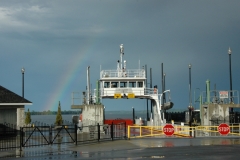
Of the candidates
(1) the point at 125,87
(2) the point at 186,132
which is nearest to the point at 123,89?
(1) the point at 125,87

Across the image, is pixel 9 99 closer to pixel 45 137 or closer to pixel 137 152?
pixel 45 137

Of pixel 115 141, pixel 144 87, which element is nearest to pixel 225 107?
pixel 144 87

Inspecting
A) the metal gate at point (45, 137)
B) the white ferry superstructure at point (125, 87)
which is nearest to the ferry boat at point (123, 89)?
the white ferry superstructure at point (125, 87)

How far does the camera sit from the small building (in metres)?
31.6

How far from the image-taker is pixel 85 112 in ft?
136

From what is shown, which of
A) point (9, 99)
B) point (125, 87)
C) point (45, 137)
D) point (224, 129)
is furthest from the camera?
point (125, 87)

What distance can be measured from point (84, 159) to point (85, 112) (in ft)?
78.2

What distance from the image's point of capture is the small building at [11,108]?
3156 cm

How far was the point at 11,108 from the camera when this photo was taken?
32.6 m

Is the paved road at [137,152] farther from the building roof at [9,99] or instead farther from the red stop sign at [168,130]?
the building roof at [9,99]

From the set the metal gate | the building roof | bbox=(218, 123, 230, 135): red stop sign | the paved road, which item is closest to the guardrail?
bbox=(218, 123, 230, 135): red stop sign

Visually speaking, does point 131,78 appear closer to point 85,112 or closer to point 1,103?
point 85,112

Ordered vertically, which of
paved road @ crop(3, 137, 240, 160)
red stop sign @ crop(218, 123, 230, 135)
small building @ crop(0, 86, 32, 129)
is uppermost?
small building @ crop(0, 86, 32, 129)

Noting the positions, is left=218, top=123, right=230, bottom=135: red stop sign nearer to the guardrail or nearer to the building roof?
the guardrail
